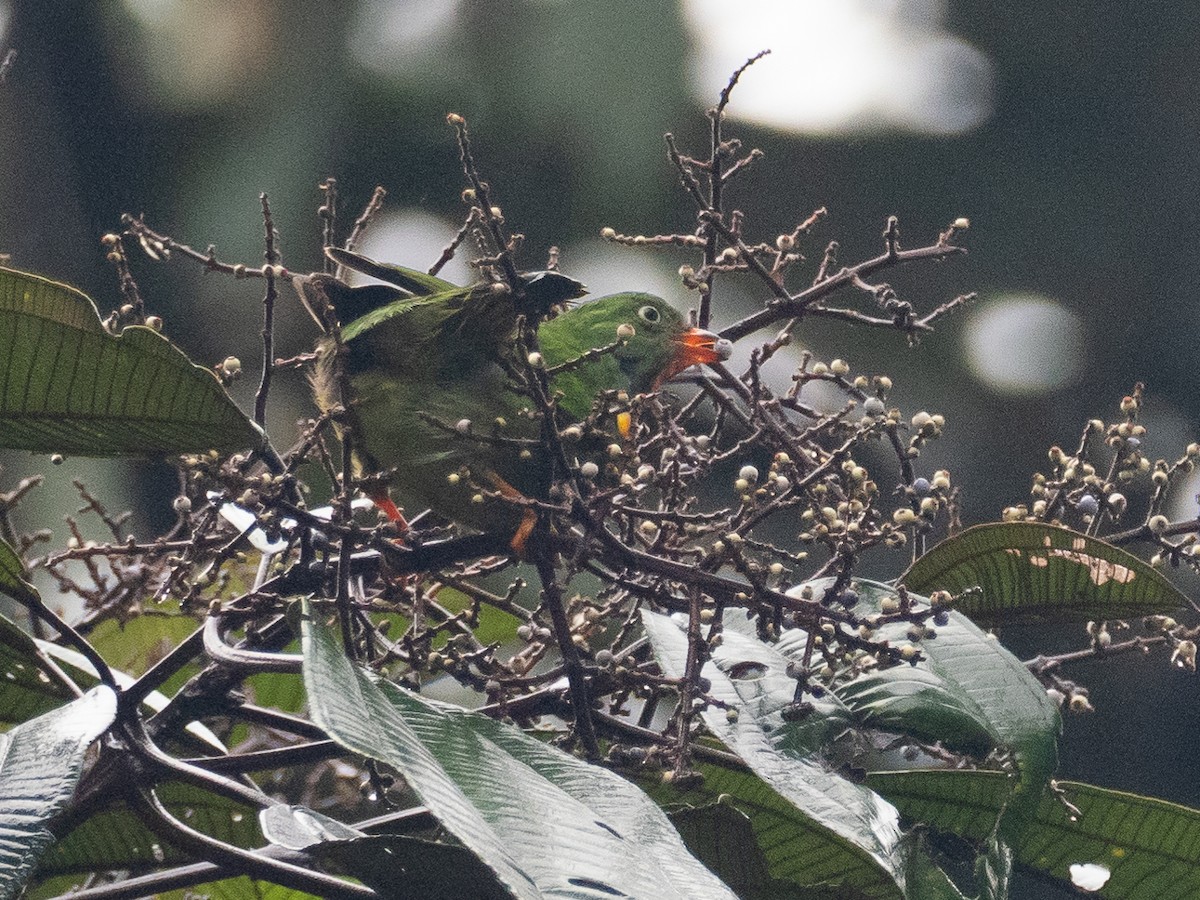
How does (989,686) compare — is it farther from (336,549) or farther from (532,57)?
(532,57)

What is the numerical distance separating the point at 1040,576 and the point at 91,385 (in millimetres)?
1166

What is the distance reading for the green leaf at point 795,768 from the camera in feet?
4.21

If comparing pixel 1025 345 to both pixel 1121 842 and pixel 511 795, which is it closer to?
pixel 1121 842

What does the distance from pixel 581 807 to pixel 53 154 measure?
446 centimetres

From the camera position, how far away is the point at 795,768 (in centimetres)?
135

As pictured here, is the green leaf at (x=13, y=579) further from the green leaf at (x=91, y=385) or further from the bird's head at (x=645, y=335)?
the bird's head at (x=645, y=335)

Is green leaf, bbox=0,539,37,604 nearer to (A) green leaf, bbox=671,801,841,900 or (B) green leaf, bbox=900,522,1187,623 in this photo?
(A) green leaf, bbox=671,801,841,900

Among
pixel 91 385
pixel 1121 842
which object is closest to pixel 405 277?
pixel 91 385

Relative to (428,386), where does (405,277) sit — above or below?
above

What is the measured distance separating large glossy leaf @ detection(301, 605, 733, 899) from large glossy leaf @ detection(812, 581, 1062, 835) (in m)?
0.41

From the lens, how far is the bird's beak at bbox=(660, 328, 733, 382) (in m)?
1.88

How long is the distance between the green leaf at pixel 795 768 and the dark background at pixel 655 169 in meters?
2.65

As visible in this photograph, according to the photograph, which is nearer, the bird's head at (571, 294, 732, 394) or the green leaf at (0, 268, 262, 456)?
the green leaf at (0, 268, 262, 456)

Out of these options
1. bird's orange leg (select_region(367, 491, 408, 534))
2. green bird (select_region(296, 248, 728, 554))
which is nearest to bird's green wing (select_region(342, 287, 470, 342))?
green bird (select_region(296, 248, 728, 554))
